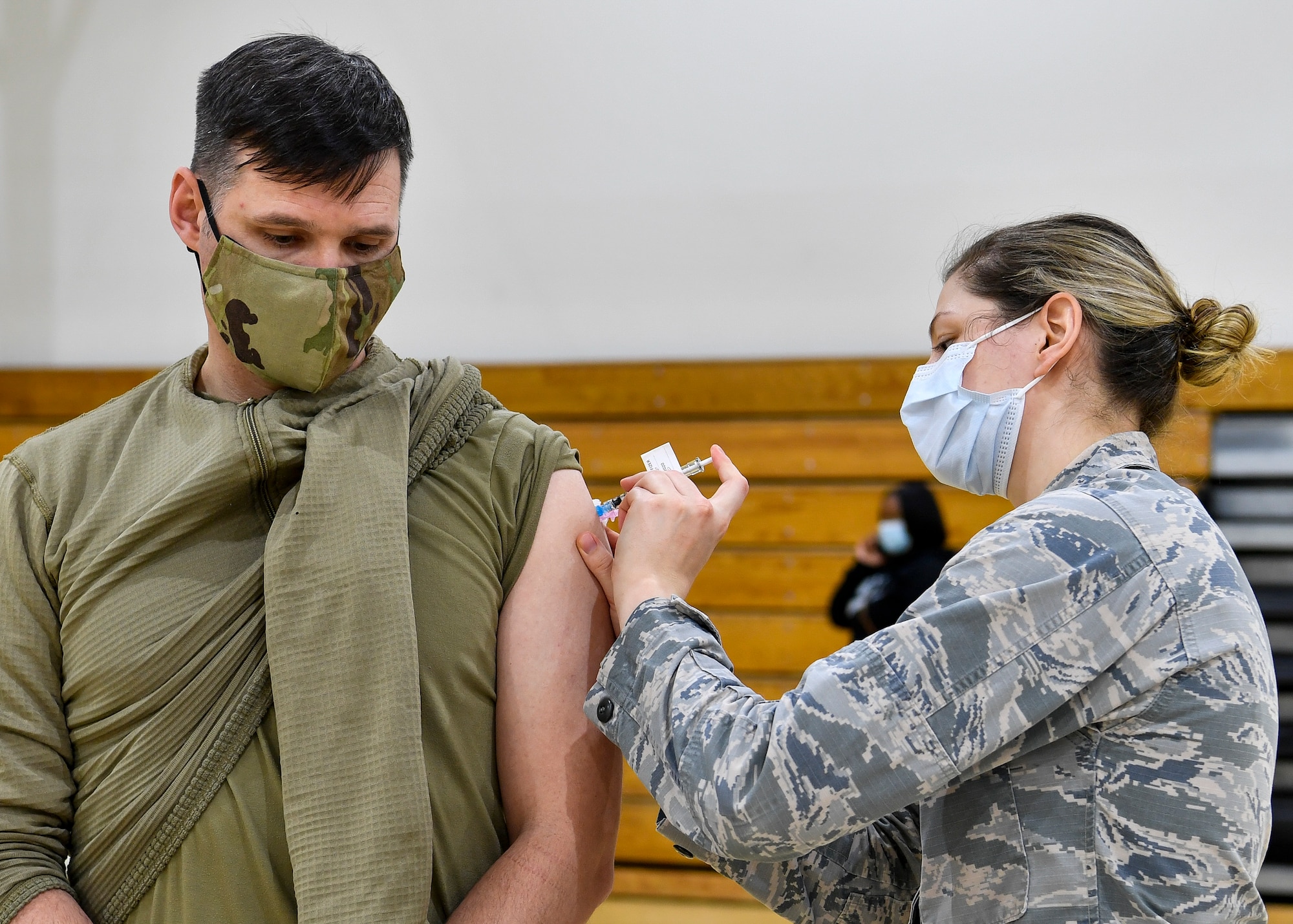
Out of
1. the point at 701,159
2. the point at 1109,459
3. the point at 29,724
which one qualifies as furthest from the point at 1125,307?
the point at 701,159

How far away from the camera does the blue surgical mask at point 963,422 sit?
4.43 ft

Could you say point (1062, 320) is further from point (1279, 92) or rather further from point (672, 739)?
point (1279, 92)

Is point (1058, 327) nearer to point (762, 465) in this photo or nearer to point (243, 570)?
point (243, 570)

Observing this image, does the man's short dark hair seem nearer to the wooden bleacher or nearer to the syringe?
the syringe

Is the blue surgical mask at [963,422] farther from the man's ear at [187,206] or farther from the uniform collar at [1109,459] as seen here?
the man's ear at [187,206]

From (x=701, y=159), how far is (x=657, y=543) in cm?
305

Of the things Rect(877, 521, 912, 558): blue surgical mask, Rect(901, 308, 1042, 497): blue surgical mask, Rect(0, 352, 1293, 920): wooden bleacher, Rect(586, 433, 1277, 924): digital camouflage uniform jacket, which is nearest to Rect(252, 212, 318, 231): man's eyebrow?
Rect(586, 433, 1277, 924): digital camouflage uniform jacket

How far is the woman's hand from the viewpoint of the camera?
1248mm

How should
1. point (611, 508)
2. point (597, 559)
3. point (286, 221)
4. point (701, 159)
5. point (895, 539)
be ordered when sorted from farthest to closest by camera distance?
point (701, 159) < point (895, 539) < point (611, 508) < point (597, 559) < point (286, 221)

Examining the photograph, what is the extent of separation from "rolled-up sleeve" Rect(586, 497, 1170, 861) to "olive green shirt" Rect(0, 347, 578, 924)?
9.2 inches

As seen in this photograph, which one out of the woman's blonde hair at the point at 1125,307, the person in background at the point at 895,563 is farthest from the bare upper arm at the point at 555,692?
the person in background at the point at 895,563

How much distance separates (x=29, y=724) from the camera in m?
1.08

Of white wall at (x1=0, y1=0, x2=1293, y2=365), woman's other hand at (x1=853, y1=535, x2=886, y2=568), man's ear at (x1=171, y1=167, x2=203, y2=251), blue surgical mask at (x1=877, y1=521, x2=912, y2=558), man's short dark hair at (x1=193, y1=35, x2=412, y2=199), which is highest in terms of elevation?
man's short dark hair at (x1=193, y1=35, x2=412, y2=199)

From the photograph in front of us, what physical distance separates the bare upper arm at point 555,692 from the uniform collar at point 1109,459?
56 centimetres
